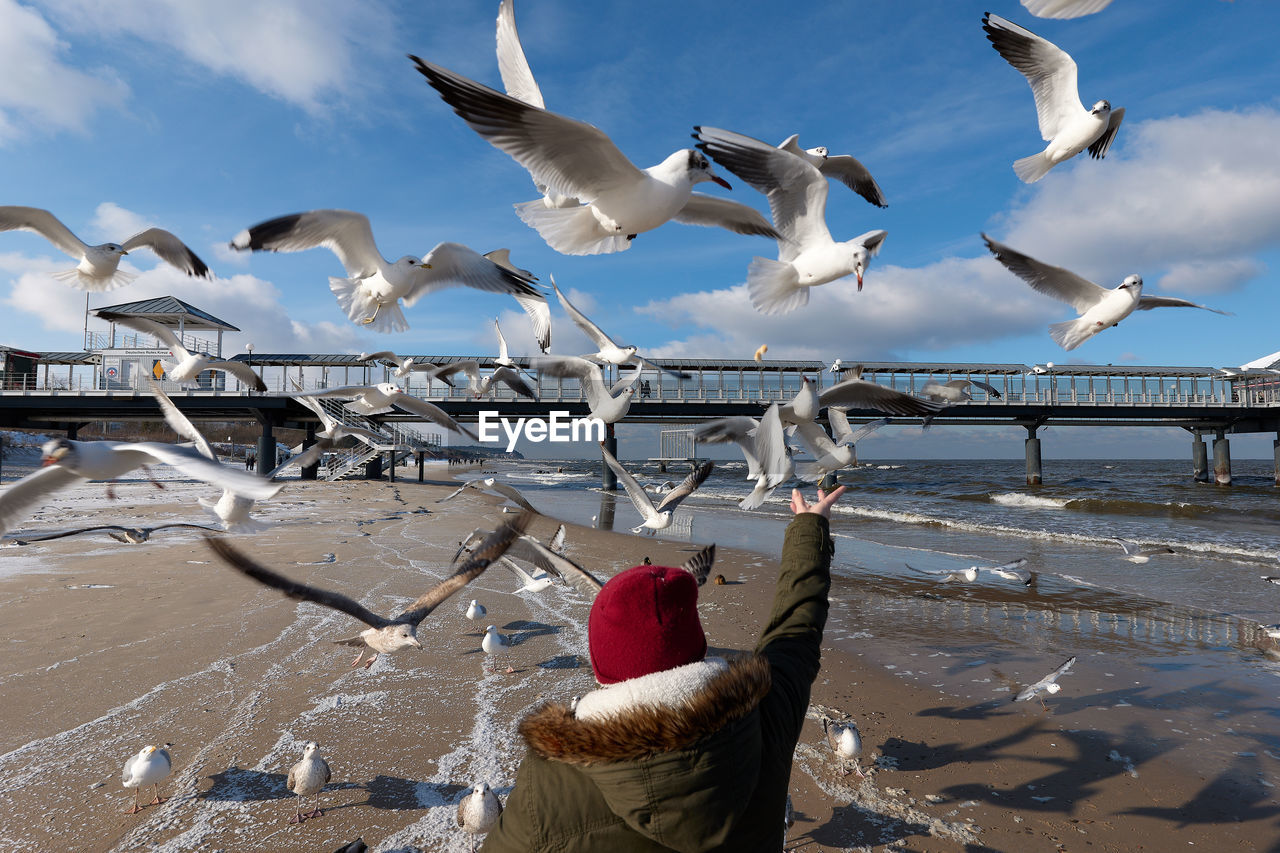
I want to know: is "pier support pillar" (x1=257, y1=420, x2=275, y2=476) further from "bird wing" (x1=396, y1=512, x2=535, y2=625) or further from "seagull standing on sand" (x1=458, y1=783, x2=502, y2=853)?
"bird wing" (x1=396, y1=512, x2=535, y2=625)

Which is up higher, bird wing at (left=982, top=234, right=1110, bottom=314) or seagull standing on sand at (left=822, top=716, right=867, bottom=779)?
bird wing at (left=982, top=234, right=1110, bottom=314)

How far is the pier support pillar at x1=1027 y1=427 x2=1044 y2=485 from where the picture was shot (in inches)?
1443

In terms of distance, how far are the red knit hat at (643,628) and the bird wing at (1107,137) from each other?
282cm

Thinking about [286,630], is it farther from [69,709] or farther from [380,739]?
[380,739]

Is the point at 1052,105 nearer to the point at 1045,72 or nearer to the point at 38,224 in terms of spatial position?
the point at 1045,72

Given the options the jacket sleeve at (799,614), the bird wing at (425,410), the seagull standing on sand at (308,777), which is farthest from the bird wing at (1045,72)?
the seagull standing on sand at (308,777)

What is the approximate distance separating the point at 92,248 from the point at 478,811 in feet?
15.3

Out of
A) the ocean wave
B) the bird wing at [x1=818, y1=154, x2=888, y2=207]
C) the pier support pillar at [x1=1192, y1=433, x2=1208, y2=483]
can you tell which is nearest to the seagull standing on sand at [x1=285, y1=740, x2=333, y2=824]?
the bird wing at [x1=818, y1=154, x2=888, y2=207]

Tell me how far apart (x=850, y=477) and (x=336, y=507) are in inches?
1472

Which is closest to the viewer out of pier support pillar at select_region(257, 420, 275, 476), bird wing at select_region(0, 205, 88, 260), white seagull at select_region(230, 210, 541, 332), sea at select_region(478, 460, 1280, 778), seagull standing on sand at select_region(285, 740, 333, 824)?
seagull standing on sand at select_region(285, 740, 333, 824)

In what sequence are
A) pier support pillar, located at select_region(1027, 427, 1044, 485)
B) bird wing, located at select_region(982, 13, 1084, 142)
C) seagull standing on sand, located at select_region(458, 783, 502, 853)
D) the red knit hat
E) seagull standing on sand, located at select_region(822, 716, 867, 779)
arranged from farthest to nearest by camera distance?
pier support pillar, located at select_region(1027, 427, 1044, 485)
seagull standing on sand, located at select_region(822, 716, 867, 779)
seagull standing on sand, located at select_region(458, 783, 502, 853)
bird wing, located at select_region(982, 13, 1084, 142)
the red knit hat

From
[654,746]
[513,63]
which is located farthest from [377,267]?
[654,746]

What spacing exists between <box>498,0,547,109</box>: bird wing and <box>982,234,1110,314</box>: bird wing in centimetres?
228

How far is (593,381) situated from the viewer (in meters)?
3.39
